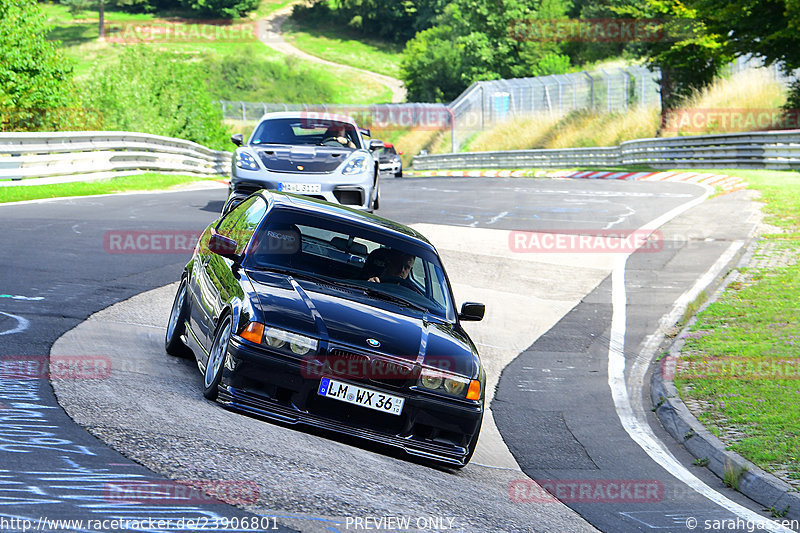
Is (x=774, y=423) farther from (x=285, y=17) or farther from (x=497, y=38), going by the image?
(x=285, y=17)

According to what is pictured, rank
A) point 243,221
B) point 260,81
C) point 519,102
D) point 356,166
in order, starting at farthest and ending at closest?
point 260,81
point 519,102
point 356,166
point 243,221

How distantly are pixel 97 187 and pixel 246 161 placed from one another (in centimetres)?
1012

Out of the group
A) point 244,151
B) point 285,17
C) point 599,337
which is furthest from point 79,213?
point 285,17

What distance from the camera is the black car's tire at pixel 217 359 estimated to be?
20.9 ft

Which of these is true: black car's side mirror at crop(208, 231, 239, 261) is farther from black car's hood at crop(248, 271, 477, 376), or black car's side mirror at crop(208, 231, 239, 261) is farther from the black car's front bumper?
the black car's front bumper

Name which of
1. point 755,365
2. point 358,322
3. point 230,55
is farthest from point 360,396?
point 230,55

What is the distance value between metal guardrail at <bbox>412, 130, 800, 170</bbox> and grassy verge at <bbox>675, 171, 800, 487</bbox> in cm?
1594

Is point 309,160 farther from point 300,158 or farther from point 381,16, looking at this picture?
point 381,16

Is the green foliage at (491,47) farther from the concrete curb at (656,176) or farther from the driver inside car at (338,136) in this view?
the driver inside car at (338,136)

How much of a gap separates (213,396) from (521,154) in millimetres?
40892

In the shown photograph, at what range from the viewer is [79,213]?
17.5 m

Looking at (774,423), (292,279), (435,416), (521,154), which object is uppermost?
(292,279)

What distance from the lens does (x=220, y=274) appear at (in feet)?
24.1

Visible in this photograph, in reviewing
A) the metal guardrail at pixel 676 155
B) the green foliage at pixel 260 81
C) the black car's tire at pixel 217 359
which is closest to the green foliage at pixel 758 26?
the metal guardrail at pixel 676 155
